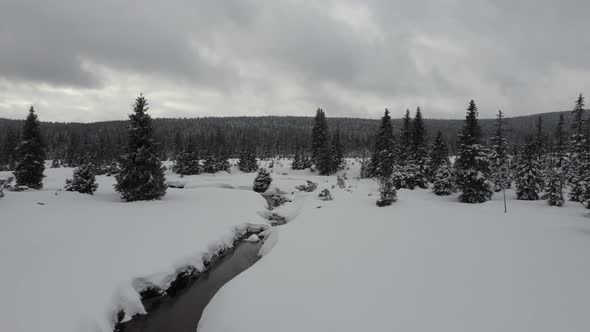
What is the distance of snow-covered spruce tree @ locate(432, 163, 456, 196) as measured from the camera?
36500 millimetres

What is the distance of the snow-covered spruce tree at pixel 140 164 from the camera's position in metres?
26.5

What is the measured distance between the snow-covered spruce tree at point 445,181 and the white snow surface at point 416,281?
50.0 ft

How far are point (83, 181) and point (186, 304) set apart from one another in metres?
22.8

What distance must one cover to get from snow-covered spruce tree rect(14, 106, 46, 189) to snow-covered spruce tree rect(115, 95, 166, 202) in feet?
39.1

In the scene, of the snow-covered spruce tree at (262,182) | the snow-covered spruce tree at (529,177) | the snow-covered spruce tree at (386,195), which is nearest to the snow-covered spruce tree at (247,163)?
the snow-covered spruce tree at (262,182)

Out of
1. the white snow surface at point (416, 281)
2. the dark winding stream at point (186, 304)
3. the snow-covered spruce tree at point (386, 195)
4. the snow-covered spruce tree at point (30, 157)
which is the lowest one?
the dark winding stream at point (186, 304)

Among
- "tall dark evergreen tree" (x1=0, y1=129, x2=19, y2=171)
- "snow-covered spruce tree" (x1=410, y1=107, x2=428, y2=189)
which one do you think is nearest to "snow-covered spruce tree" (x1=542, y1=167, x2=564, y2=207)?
"snow-covered spruce tree" (x1=410, y1=107, x2=428, y2=189)

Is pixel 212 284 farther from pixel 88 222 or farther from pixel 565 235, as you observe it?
pixel 565 235

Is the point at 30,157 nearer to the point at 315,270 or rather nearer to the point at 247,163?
the point at 315,270

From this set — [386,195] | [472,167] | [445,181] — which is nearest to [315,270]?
[386,195]

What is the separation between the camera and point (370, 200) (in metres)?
32.1

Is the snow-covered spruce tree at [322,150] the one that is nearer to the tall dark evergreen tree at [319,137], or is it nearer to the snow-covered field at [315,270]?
the tall dark evergreen tree at [319,137]

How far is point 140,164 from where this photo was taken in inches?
1068

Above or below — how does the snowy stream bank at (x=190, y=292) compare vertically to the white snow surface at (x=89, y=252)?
below
